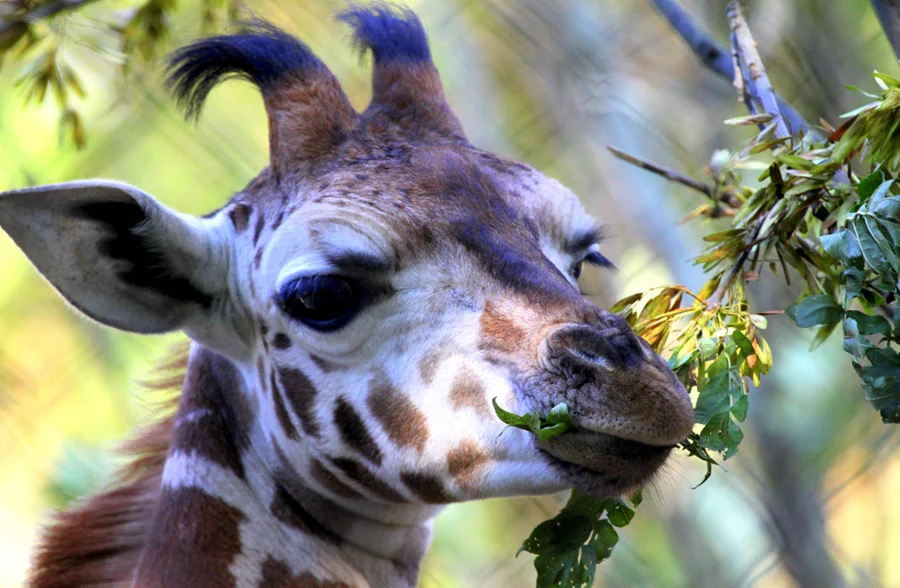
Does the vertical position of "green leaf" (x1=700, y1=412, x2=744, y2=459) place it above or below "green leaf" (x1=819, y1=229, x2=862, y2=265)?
below

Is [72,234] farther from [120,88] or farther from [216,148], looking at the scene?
[216,148]

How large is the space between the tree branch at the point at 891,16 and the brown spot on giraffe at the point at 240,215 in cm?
130

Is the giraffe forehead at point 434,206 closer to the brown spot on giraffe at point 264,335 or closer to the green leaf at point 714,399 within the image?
the brown spot on giraffe at point 264,335

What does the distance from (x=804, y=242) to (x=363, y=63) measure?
128 cm

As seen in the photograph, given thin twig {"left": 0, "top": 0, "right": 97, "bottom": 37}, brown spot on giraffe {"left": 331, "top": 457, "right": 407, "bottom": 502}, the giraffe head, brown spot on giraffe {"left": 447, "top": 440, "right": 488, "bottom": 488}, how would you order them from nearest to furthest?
the giraffe head < brown spot on giraffe {"left": 447, "top": 440, "right": 488, "bottom": 488} < brown spot on giraffe {"left": 331, "top": 457, "right": 407, "bottom": 502} < thin twig {"left": 0, "top": 0, "right": 97, "bottom": 37}

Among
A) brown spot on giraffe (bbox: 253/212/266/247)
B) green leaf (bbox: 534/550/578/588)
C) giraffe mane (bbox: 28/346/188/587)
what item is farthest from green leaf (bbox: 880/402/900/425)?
giraffe mane (bbox: 28/346/188/587)

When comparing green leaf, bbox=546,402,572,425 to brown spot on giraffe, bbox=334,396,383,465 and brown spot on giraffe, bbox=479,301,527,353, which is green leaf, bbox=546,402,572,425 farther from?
brown spot on giraffe, bbox=334,396,383,465

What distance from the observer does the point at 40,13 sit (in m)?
2.68

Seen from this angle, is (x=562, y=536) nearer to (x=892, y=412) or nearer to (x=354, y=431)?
(x=354, y=431)

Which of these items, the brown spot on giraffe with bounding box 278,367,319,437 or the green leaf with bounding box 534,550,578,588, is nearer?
the green leaf with bounding box 534,550,578,588

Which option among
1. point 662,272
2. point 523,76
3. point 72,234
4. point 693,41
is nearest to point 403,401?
point 72,234

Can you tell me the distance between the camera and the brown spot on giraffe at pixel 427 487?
5.91 feet

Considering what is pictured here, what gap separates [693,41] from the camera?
2240 millimetres

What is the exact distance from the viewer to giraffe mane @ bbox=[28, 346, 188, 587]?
2.10 meters
